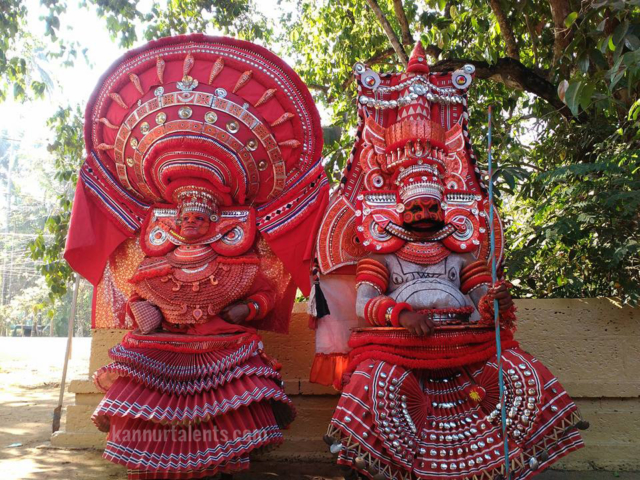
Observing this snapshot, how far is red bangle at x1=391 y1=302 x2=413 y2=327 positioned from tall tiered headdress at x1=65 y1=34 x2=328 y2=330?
95 cm

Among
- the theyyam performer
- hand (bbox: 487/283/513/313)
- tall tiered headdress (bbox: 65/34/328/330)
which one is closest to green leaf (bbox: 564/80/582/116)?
the theyyam performer

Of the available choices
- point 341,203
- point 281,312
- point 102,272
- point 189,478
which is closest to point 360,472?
point 189,478

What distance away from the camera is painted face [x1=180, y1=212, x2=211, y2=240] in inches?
154

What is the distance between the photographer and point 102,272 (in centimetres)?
430

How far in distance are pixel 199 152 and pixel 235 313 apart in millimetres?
1117

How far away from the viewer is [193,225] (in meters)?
3.91

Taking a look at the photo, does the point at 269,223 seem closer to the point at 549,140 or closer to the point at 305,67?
the point at 549,140

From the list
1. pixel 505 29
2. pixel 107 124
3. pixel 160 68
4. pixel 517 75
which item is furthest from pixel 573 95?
pixel 505 29

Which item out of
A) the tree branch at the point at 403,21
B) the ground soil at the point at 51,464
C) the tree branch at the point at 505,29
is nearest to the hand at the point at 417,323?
the ground soil at the point at 51,464

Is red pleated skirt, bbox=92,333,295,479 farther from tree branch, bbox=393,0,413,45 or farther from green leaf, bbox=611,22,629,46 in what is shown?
tree branch, bbox=393,0,413,45

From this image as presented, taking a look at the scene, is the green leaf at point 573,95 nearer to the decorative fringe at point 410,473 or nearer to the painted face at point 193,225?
the decorative fringe at point 410,473

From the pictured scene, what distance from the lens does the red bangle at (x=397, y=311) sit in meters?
3.29

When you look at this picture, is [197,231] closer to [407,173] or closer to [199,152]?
[199,152]

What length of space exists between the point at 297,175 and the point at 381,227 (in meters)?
0.84
